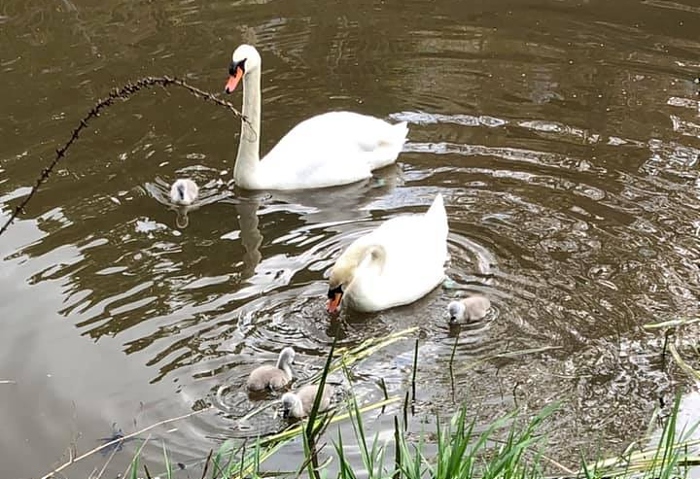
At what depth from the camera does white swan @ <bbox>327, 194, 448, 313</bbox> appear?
18.3 feet

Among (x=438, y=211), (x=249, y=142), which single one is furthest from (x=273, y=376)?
(x=249, y=142)

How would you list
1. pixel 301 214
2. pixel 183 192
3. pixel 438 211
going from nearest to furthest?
1. pixel 438 211
2. pixel 183 192
3. pixel 301 214

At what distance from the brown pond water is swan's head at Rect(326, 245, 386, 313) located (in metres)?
0.13

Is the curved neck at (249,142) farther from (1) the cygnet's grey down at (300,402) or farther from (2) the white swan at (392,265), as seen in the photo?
(1) the cygnet's grey down at (300,402)

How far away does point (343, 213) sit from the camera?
273 inches

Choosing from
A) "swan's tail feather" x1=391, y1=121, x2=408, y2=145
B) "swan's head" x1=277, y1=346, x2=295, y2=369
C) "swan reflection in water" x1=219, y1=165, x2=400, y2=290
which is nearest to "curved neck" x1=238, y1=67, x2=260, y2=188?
"swan reflection in water" x1=219, y1=165, x2=400, y2=290

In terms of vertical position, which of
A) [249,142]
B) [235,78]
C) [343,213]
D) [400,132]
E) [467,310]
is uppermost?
[235,78]

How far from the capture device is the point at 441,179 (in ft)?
23.4

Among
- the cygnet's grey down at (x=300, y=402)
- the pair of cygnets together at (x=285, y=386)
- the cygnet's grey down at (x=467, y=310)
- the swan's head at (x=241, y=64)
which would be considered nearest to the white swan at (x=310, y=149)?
the swan's head at (x=241, y=64)

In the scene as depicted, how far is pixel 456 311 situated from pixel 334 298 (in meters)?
0.68

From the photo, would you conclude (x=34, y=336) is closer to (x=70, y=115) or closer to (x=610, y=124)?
(x=70, y=115)

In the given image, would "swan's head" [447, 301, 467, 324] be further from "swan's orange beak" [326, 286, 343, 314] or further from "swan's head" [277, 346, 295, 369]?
"swan's head" [277, 346, 295, 369]

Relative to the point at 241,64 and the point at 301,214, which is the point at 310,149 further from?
the point at 241,64

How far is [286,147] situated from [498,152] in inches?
59.5
